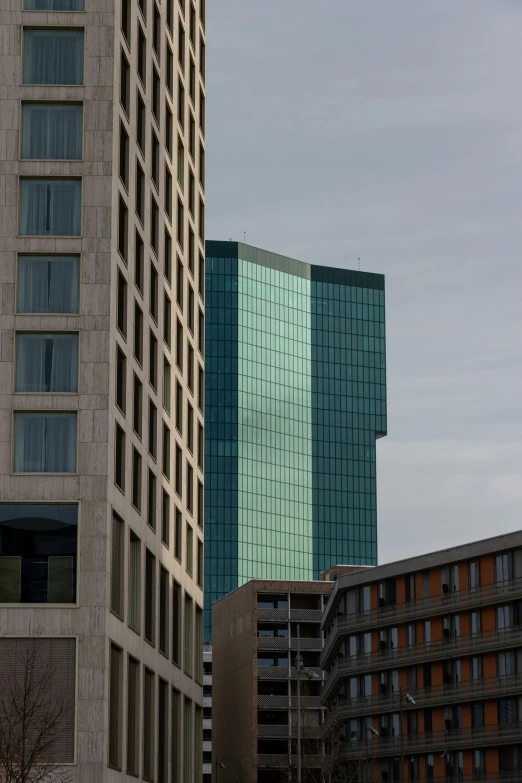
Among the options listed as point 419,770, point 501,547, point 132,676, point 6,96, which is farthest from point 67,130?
point 419,770

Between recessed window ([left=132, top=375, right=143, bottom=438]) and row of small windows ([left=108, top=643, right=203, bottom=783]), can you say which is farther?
recessed window ([left=132, top=375, right=143, bottom=438])

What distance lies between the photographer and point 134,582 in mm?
67375

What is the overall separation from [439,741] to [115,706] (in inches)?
2577

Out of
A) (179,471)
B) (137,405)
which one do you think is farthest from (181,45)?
(137,405)

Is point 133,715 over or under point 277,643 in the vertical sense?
under

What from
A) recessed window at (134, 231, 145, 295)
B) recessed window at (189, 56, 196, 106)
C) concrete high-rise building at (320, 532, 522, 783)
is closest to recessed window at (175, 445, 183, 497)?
recessed window at (134, 231, 145, 295)

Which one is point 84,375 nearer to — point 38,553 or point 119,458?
point 119,458

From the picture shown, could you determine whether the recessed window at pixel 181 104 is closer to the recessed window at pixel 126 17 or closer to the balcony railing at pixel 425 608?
the recessed window at pixel 126 17

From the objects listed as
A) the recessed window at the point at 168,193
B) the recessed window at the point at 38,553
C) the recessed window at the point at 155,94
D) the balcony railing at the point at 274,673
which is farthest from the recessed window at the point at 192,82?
the balcony railing at the point at 274,673

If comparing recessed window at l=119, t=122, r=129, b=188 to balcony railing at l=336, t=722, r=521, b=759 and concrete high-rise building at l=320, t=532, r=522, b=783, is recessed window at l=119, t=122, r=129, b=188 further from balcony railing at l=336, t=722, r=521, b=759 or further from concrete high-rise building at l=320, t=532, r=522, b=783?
balcony railing at l=336, t=722, r=521, b=759

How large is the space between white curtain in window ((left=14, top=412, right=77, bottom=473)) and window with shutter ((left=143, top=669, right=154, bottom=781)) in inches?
604

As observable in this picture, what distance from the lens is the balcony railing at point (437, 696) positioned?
375 ft

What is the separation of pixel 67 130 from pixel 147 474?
59.3 feet

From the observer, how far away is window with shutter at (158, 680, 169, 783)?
7631 centimetres
